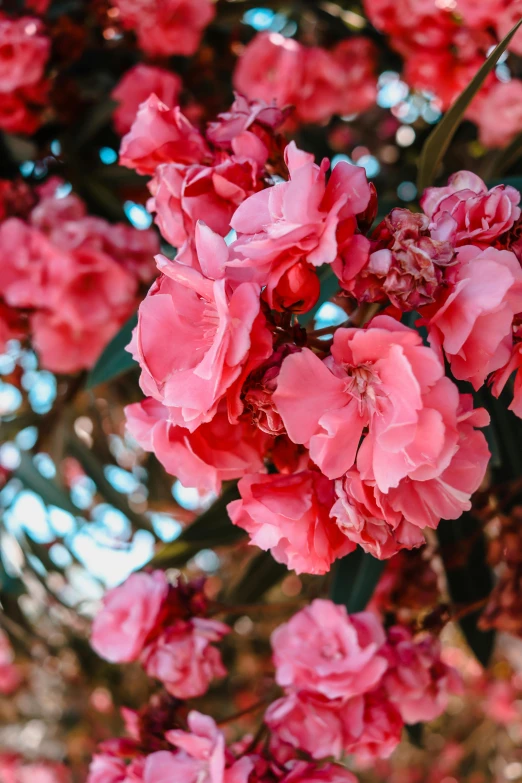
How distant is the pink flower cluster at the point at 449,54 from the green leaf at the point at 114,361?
2.04 ft

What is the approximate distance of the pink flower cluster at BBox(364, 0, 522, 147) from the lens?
1070 millimetres

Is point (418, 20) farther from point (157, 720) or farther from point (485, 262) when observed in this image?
point (157, 720)

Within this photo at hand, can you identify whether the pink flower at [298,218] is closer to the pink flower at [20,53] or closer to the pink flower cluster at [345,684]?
the pink flower cluster at [345,684]

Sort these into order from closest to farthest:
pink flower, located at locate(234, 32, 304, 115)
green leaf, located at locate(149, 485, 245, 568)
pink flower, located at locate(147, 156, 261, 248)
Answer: pink flower, located at locate(147, 156, 261, 248)
green leaf, located at locate(149, 485, 245, 568)
pink flower, located at locate(234, 32, 304, 115)

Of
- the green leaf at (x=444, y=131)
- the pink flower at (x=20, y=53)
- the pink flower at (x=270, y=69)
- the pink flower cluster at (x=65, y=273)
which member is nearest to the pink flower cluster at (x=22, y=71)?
the pink flower at (x=20, y=53)

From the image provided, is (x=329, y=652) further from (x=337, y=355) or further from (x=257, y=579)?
(x=257, y=579)

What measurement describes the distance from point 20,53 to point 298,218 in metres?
0.86

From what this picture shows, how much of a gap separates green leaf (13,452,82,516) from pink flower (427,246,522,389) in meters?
0.99

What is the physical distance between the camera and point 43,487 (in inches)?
50.8

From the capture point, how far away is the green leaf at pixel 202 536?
3.08 feet

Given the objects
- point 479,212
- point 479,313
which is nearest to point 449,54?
point 479,212

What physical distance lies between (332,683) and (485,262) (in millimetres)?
409

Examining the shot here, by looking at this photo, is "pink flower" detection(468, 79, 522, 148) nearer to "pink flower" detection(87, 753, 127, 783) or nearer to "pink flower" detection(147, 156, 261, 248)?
"pink flower" detection(147, 156, 261, 248)

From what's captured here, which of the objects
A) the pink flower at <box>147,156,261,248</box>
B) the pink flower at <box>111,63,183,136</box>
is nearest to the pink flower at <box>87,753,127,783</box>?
the pink flower at <box>147,156,261,248</box>
